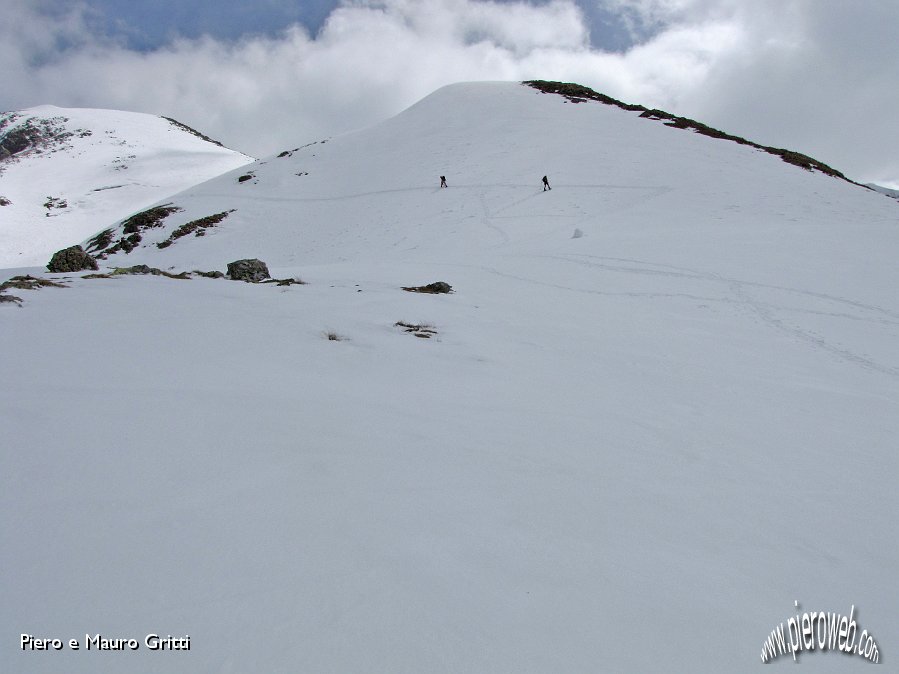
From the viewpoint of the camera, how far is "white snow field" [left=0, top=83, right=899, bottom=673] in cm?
179

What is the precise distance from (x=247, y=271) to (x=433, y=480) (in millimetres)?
8855

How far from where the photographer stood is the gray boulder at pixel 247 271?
10125 mm

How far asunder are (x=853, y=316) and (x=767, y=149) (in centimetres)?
2901

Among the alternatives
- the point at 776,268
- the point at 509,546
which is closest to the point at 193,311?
the point at 509,546

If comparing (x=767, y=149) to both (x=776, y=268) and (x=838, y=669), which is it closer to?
(x=776, y=268)

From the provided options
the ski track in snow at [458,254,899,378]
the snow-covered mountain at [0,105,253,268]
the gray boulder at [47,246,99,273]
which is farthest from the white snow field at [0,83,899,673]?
the snow-covered mountain at [0,105,253,268]

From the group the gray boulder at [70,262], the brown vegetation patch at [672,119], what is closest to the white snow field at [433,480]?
the gray boulder at [70,262]

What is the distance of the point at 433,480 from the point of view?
282 centimetres

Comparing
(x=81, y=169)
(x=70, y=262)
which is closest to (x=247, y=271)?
(x=70, y=262)

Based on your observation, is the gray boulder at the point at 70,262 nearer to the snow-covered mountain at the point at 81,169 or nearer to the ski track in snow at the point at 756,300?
the ski track in snow at the point at 756,300

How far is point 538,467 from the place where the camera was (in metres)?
3.17

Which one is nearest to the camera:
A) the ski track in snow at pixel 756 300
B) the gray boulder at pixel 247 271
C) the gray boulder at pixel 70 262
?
the ski track in snow at pixel 756 300

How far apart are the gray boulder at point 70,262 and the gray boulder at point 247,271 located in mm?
A: 3621

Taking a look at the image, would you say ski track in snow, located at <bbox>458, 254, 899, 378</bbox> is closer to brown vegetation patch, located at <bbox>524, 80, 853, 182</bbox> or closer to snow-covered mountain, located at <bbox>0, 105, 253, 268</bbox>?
brown vegetation patch, located at <bbox>524, 80, 853, 182</bbox>
